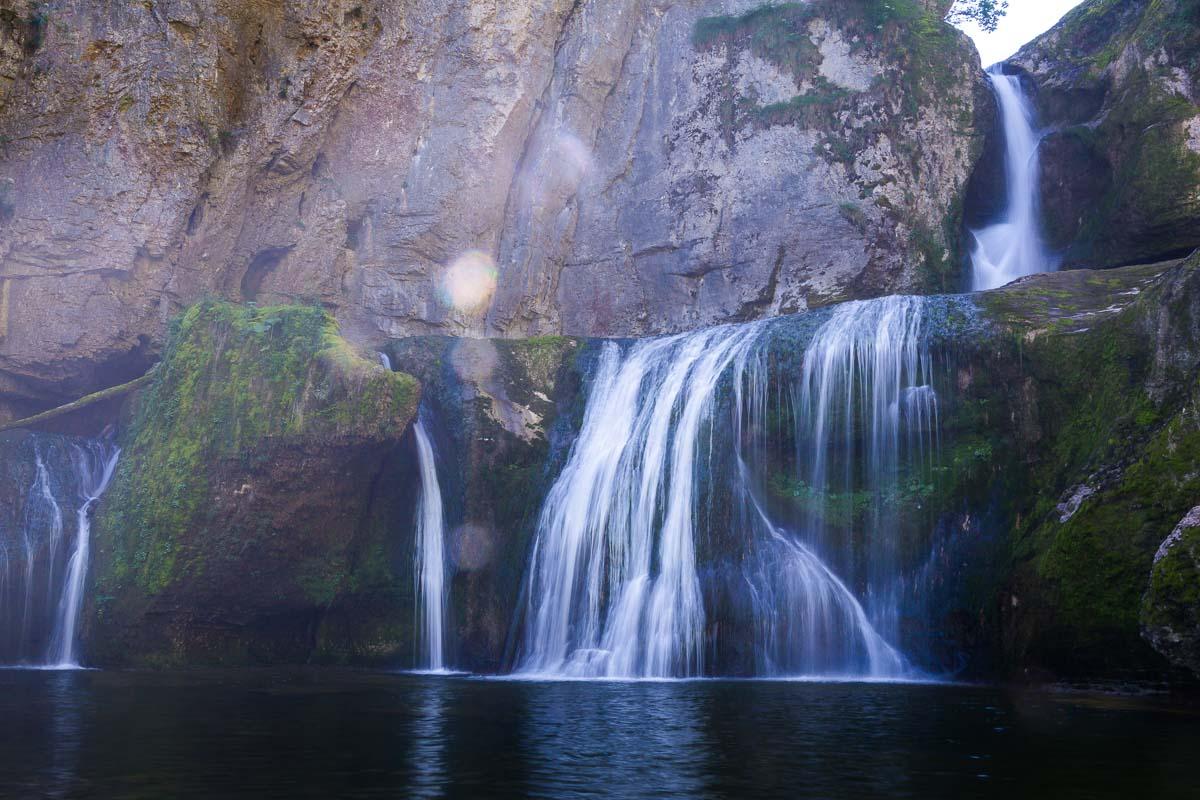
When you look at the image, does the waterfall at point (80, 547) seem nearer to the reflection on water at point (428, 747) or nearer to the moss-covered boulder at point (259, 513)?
the moss-covered boulder at point (259, 513)

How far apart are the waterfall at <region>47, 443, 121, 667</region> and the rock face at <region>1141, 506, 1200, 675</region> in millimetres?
13681

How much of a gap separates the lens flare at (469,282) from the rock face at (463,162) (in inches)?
8.3

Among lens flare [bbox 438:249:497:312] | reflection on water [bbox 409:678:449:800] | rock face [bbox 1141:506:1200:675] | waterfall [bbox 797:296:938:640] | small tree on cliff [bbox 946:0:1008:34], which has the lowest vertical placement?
reflection on water [bbox 409:678:449:800]

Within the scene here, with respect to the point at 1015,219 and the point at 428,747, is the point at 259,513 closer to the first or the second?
the point at 428,747

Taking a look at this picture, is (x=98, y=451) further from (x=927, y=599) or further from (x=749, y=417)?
(x=927, y=599)

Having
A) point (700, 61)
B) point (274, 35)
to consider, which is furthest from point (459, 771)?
point (700, 61)

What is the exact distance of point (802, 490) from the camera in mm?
12672

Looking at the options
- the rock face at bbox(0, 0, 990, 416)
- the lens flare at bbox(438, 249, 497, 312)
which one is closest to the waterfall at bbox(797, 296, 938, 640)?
the rock face at bbox(0, 0, 990, 416)

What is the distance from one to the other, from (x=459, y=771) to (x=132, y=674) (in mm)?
9077

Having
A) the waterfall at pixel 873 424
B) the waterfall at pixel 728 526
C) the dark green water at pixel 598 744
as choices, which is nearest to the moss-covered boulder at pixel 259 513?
the waterfall at pixel 728 526

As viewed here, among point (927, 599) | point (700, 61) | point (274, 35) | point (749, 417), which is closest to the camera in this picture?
point (927, 599)

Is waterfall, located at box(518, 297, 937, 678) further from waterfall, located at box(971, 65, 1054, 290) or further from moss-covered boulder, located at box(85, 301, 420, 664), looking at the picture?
waterfall, located at box(971, 65, 1054, 290)

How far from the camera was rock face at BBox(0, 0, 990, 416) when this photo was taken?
1752cm

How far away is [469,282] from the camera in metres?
21.9
